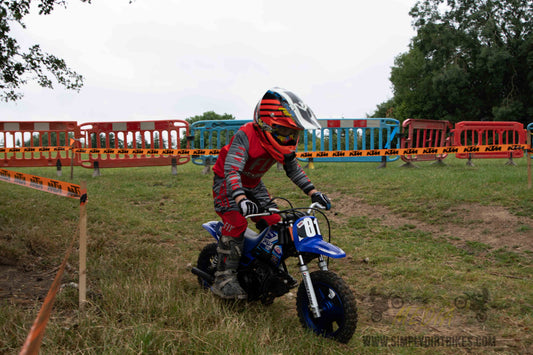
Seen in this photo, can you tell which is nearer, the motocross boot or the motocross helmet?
the motocross helmet

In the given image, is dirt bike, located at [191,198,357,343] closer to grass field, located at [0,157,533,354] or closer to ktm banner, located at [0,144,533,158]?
grass field, located at [0,157,533,354]

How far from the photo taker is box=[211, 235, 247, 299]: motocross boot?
397 cm

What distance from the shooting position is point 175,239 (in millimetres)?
6645

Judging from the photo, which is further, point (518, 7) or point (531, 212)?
Answer: point (518, 7)

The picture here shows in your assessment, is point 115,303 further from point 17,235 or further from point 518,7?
point 518,7

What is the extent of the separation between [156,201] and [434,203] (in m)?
5.28

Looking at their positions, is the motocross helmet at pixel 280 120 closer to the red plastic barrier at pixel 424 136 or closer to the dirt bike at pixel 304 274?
the dirt bike at pixel 304 274

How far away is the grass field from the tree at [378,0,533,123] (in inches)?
1269

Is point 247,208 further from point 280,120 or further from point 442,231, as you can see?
point 442,231

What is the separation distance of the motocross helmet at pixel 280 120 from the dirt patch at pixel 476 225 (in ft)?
11.5

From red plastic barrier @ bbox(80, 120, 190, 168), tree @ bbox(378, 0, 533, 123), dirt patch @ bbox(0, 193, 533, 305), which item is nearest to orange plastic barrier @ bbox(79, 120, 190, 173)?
red plastic barrier @ bbox(80, 120, 190, 168)

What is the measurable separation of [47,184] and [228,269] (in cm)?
182

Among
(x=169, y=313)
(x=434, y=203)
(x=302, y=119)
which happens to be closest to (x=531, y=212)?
(x=434, y=203)

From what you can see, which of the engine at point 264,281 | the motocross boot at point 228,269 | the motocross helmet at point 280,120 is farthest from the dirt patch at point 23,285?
the motocross helmet at point 280,120
